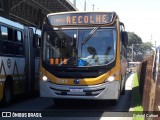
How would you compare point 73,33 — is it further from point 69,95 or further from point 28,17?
point 28,17

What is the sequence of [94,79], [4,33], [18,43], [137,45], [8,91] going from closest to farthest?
[94,79]
[4,33]
[8,91]
[18,43]
[137,45]

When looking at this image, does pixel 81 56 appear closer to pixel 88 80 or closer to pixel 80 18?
pixel 88 80

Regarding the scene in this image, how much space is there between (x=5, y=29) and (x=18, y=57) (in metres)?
1.88

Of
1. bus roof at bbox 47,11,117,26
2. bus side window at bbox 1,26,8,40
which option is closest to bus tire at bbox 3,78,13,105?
bus side window at bbox 1,26,8,40

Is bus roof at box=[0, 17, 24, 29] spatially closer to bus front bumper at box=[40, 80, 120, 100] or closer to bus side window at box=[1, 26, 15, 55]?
bus side window at box=[1, 26, 15, 55]

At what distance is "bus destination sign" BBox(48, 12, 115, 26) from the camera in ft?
45.1

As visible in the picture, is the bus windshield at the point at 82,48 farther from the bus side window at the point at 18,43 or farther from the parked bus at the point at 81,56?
the bus side window at the point at 18,43

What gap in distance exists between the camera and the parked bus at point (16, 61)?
14.1 meters

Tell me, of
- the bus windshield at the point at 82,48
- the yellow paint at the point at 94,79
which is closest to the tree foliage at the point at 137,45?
the bus windshield at the point at 82,48

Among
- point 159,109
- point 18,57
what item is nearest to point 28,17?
point 18,57

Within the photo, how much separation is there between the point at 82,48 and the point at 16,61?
3.30 m

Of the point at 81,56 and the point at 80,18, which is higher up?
the point at 80,18

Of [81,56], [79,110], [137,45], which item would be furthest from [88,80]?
[137,45]

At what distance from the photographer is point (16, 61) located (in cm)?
1562
